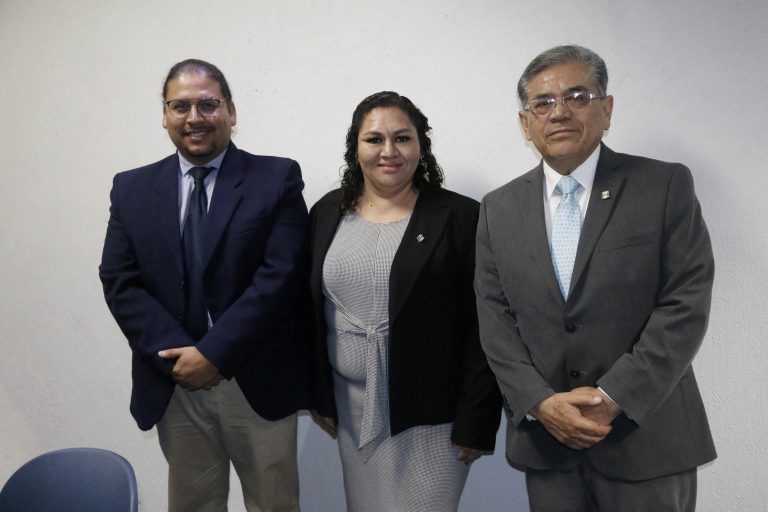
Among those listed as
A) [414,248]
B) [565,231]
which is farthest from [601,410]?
[414,248]

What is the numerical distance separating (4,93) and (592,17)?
2.77 m

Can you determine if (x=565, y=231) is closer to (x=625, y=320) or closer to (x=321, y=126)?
(x=625, y=320)

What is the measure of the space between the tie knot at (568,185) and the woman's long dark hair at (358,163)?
519mm

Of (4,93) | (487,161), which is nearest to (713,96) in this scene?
(487,161)

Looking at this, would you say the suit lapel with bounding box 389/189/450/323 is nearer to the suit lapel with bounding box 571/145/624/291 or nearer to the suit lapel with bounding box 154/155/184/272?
the suit lapel with bounding box 571/145/624/291

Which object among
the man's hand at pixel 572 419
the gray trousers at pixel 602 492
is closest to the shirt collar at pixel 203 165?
the man's hand at pixel 572 419

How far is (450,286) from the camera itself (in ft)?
6.49

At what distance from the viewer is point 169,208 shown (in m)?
2.07

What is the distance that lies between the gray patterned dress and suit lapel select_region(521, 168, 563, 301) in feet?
1.42

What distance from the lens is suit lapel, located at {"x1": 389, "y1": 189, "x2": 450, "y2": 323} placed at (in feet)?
6.34

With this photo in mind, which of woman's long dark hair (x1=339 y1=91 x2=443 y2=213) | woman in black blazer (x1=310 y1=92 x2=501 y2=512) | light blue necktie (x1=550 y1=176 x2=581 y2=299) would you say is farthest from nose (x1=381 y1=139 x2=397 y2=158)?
light blue necktie (x1=550 y1=176 x2=581 y2=299)

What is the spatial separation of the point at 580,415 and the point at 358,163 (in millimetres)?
1124

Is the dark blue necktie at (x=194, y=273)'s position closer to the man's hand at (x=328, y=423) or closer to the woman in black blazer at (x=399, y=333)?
the woman in black blazer at (x=399, y=333)

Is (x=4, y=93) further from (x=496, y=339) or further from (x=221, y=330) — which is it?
(x=496, y=339)
